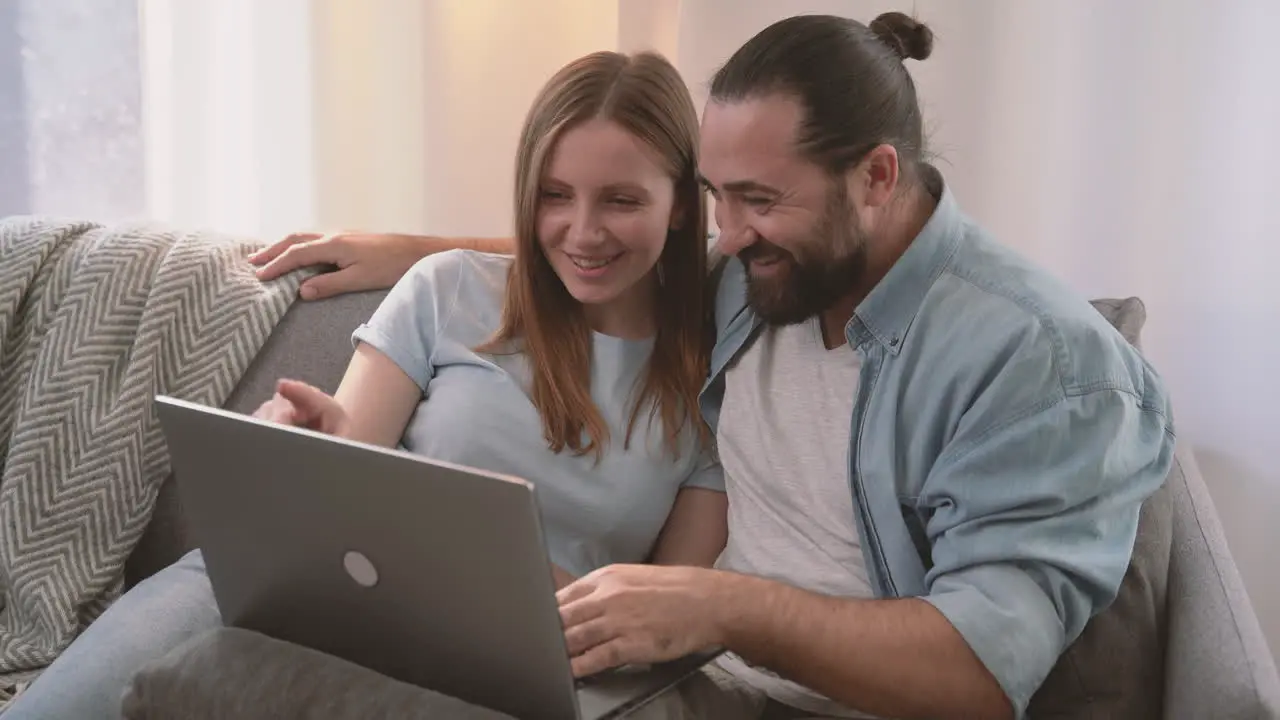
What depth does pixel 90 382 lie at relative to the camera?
1607 mm

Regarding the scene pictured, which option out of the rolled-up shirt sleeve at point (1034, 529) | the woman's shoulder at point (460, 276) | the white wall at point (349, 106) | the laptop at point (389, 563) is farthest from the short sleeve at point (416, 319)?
the white wall at point (349, 106)

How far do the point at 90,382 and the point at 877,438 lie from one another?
952mm

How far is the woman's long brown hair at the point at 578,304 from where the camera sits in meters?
1.46

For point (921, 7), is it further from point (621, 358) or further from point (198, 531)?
point (198, 531)

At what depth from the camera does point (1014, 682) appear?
1.13 m

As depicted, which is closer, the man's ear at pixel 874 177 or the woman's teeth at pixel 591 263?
the man's ear at pixel 874 177

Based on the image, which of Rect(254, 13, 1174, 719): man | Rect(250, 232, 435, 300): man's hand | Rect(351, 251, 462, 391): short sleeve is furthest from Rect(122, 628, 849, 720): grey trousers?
Rect(250, 232, 435, 300): man's hand

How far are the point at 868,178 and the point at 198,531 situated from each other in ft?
2.29

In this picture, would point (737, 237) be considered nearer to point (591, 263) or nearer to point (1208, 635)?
point (591, 263)

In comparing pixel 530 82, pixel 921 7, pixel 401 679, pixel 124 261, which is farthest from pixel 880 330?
pixel 530 82

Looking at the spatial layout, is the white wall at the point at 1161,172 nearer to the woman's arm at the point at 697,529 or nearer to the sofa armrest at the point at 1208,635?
the sofa armrest at the point at 1208,635

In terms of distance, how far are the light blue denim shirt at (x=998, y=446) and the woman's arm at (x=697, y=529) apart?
0.28m

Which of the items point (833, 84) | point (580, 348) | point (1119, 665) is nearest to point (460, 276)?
point (580, 348)

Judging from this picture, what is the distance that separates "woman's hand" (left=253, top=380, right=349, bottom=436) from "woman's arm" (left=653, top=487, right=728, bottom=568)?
41 cm
